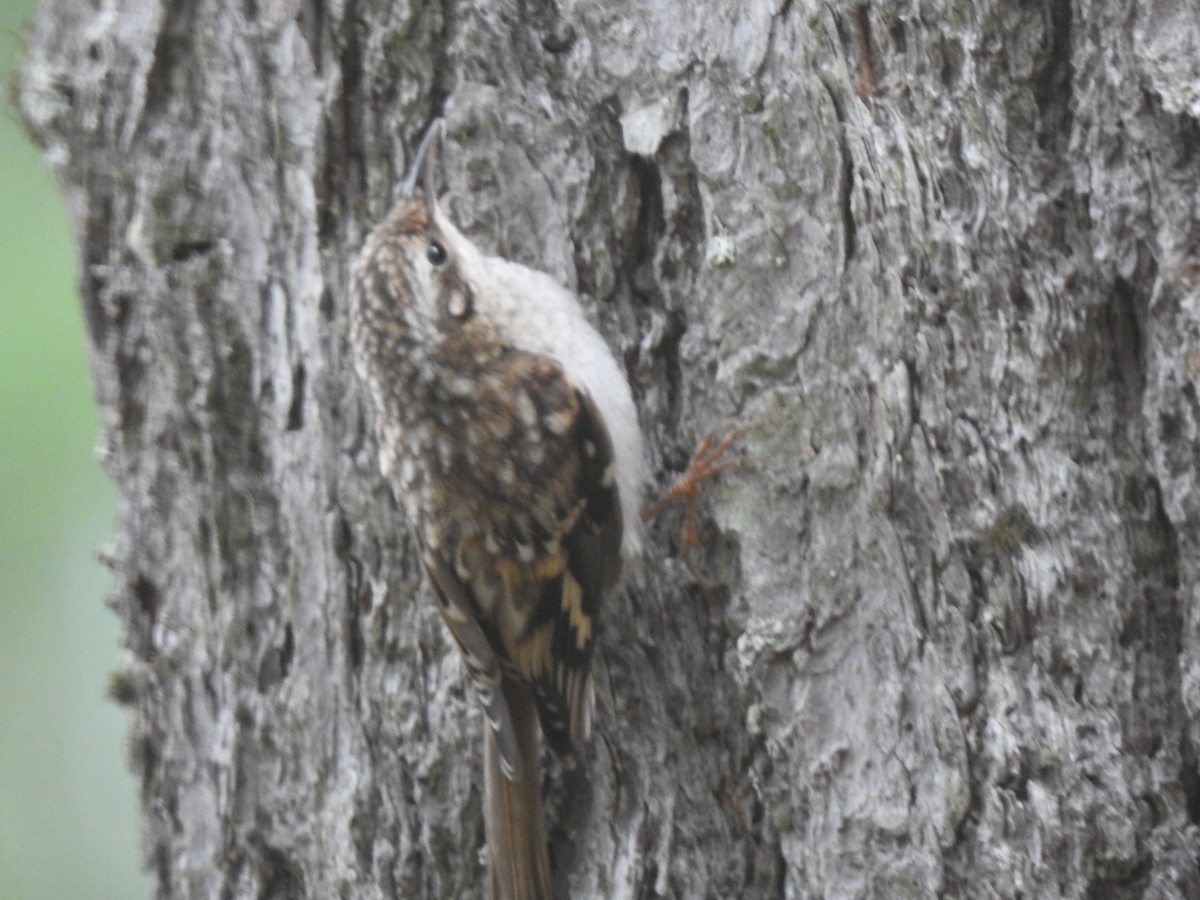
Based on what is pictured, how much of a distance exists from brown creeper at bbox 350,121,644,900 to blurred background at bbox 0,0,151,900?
143cm

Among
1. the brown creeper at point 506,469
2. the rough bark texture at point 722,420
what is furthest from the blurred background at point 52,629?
the brown creeper at point 506,469

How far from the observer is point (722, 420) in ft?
6.77

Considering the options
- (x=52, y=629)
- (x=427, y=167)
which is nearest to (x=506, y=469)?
(x=427, y=167)

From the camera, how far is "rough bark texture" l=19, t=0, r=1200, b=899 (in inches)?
69.6

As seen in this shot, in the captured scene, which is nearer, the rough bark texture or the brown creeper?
the rough bark texture

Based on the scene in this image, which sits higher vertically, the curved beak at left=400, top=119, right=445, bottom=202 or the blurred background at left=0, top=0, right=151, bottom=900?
the curved beak at left=400, top=119, right=445, bottom=202

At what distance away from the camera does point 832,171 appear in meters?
1.97

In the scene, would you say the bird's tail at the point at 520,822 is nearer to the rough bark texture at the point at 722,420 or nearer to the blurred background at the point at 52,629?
the rough bark texture at the point at 722,420

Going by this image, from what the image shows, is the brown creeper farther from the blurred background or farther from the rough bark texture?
the blurred background

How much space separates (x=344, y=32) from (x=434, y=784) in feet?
4.21

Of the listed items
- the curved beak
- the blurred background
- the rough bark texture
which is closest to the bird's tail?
the rough bark texture

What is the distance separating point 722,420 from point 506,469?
391 millimetres

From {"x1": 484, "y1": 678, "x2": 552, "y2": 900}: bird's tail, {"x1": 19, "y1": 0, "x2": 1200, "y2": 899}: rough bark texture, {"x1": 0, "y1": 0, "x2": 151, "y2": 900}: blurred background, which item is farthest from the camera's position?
{"x1": 0, "y1": 0, "x2": 151, "y2": 900}: blurred background

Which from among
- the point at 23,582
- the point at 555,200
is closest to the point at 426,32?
the point at 555,200
